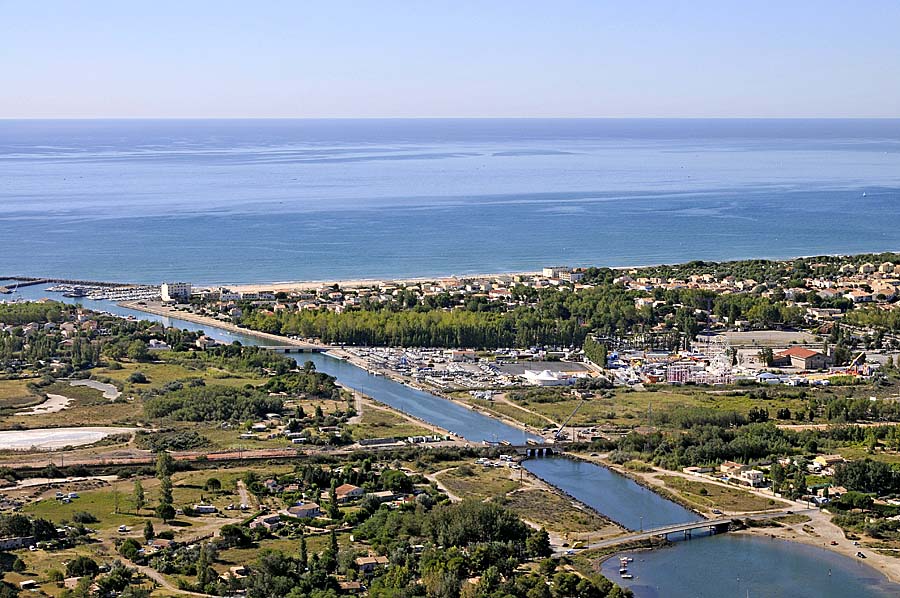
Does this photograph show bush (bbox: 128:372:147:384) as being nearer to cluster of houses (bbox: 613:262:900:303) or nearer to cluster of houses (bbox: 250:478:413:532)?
cluster of houses (bbox: 250:478:413:532)

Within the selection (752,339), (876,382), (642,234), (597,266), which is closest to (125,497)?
(876,382)

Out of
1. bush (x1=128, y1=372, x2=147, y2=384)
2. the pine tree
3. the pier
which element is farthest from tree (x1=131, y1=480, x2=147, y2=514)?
the pier

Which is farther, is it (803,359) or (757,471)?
(803,359)

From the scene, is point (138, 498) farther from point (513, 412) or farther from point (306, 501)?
point (513, 412)

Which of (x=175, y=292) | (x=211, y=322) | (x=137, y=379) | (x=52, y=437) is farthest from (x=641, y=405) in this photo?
(x=175, y=292)

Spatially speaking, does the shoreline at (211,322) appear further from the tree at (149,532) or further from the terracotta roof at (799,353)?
the tree at (149,532)

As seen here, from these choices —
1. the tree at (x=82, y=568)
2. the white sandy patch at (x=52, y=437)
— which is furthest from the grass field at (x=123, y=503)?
the white sandy patch at (x=52, y=437)
